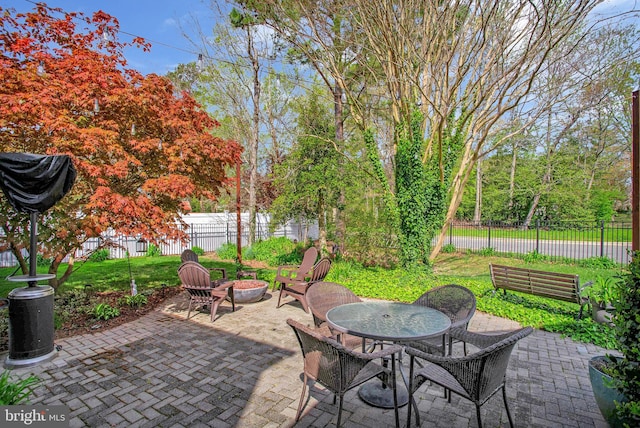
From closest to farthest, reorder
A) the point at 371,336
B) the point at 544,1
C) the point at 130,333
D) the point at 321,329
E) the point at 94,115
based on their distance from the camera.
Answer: the point at 371,336
the point at 321,329
the point at 130,333
the point at 94,115
the point at 544,1

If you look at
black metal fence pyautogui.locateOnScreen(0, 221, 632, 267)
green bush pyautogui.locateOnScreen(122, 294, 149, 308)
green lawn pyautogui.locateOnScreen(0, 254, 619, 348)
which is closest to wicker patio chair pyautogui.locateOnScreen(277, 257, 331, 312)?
green lawn pyautogui.locateOnScreen(0, 254, 619, 348)

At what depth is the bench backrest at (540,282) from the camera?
4887 mm

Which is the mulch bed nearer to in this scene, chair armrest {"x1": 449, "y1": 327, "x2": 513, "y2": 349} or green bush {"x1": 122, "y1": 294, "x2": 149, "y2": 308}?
green bush {"x1": 122, "y1": 294, "x2": 149, "y2": 308}

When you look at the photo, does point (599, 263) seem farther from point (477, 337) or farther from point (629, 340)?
point (629, 340)

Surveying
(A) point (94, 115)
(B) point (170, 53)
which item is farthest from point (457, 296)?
(B) point (170, 53)

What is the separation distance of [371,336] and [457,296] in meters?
1.56

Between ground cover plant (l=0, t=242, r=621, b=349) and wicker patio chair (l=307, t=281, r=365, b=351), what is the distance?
84.4 inches

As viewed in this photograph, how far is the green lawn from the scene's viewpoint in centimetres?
495

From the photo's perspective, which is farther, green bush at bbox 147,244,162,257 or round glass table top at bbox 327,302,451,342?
green bush at bbox 147,244,162,257

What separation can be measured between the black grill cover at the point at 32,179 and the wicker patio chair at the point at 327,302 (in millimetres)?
3257

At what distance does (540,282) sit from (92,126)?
24.6 feet

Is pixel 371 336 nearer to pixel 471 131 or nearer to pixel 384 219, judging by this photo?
pixel 384 219

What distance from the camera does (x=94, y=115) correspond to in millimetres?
4953

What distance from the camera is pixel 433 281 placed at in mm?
7637
